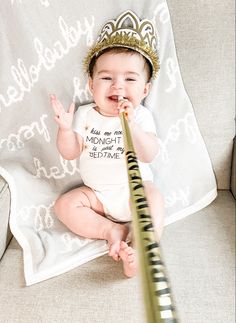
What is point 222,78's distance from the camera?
1.08m

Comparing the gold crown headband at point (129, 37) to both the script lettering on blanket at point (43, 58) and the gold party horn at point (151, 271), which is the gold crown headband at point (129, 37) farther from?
the gold party horn at point (151, 271)

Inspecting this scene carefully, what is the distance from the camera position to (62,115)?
97cm

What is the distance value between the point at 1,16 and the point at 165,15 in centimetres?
39

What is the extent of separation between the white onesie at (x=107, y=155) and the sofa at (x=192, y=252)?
0.44 feet

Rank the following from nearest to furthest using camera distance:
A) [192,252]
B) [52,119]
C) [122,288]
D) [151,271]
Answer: [151,271] < [122,288] < [192,252] < [52,119]

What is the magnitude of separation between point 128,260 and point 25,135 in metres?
0.43

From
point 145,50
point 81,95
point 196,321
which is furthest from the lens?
point 81,95

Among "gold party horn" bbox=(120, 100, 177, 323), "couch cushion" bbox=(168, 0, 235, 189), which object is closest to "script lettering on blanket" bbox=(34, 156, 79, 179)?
"couch cushion" bbox=(168, 0, 235, 189)

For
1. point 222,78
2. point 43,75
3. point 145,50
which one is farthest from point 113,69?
point 222,78

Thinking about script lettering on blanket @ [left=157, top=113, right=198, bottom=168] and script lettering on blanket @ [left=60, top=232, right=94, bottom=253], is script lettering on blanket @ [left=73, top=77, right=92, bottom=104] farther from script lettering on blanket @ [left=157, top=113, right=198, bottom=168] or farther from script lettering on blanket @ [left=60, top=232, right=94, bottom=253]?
script lettering on blanket @ [left=60, top=232, right=94, bottom=253]

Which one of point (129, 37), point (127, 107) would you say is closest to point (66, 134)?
point (127, 107)

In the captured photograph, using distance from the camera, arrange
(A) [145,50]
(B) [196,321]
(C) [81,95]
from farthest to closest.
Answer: (C) [81,95]
(A) [145,50]
(B) [196,321]

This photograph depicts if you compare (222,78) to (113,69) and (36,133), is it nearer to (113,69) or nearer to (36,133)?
(113,69)

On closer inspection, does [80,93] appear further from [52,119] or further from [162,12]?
[162,12]
